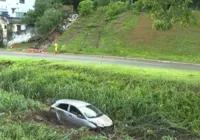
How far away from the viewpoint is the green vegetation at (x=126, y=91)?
18.9 meters

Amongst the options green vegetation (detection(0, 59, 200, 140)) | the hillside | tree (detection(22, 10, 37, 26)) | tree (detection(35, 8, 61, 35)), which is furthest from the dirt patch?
tree (detection(22, 10, 37, 26))

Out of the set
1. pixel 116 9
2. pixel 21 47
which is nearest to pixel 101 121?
pixel 21 47

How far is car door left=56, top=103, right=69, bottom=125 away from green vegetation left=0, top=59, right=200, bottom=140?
68.8 inches

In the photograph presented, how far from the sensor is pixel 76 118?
17.1m

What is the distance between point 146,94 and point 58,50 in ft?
70.4

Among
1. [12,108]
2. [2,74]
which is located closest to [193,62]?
[2,74]

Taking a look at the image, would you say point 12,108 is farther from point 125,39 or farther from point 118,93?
point 125,39

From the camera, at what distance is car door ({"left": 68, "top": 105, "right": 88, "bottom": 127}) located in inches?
663

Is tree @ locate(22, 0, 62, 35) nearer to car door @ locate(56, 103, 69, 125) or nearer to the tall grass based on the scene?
the tall grass

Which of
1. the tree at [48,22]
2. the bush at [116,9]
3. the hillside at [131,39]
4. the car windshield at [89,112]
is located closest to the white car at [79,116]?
the car windshield at [89,112]

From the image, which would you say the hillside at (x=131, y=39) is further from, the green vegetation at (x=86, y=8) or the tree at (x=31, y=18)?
the tree at (x=31, y=18)

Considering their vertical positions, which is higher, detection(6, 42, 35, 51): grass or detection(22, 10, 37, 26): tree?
detection(22, 10, 37, 26): tree

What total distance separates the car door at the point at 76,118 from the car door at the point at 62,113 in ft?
0.77

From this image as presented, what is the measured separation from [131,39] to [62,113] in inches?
1040
